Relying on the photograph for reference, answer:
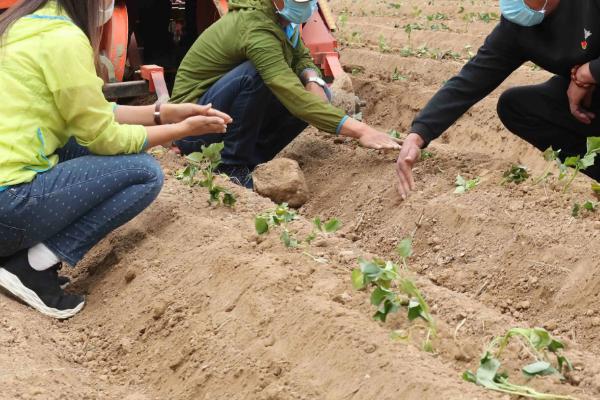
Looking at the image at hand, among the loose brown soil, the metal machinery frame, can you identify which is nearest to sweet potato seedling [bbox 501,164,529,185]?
the loose brown soil

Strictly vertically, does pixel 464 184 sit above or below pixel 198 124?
below

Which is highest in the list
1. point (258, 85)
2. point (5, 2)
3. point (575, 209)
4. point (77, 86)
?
point (77, 86)

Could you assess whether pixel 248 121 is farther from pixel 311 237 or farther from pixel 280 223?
pixel 311 237

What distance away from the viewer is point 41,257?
11.6ft

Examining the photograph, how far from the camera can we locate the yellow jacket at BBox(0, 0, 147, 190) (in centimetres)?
319

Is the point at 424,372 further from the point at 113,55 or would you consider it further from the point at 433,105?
the point at 113,55

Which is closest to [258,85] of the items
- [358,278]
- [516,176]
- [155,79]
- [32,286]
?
[155,79]

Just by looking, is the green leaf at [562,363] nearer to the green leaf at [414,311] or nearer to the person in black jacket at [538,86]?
the green leaf at [414,311]

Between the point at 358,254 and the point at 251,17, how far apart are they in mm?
1734

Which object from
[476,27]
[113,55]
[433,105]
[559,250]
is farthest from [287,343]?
[476,27]

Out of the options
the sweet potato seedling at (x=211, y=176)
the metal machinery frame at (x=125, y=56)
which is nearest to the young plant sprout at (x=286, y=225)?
the sweet potato seedling at (x=211, y=176)

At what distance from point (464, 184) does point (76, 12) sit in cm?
205

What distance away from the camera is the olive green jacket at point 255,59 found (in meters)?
4.56

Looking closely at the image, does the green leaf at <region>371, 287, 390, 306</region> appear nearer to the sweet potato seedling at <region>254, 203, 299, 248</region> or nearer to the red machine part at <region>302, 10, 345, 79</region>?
the sweet potato seedling at <region>254, 203, 299, 248</region>
